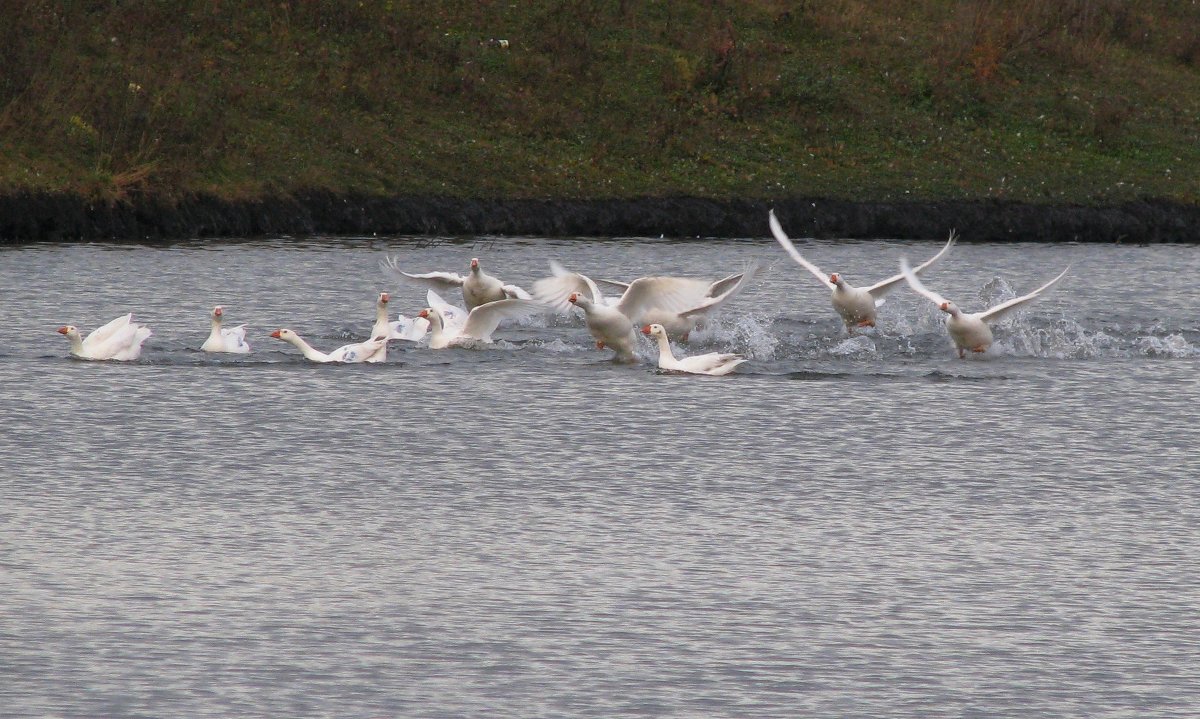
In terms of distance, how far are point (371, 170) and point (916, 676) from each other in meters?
28.4

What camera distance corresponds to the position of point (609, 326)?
1764cm

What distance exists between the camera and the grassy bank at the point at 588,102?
112 ft

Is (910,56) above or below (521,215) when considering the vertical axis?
above

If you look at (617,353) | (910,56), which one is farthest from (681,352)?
(910,56)

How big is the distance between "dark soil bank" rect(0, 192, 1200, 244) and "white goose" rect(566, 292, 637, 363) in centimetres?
1435

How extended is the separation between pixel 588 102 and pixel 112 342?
81.0ft

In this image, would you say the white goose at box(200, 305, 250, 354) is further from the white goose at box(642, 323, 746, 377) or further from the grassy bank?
the grassy bank

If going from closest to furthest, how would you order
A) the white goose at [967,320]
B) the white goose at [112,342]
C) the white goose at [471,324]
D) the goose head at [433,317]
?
the white goose at [112,342]
the white goose at [471,324]
the white goose at [967,320]
the goose head at [433,317]

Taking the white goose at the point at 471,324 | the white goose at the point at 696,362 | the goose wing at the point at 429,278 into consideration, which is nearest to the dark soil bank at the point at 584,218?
the goose wing at the point at 429,278

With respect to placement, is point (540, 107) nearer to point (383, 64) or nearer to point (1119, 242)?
point (383, 64)

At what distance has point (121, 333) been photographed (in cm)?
1695

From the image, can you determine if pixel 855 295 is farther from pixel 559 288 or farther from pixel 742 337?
pixel 559 288

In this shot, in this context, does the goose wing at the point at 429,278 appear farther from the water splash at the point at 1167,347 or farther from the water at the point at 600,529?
the water splash at the point at 1167,347

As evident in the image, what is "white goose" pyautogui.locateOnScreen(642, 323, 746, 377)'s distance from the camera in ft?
56.2
